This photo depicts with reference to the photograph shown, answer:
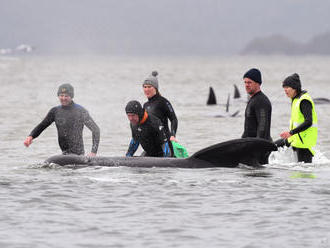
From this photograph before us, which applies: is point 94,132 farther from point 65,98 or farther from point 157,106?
point 157,106

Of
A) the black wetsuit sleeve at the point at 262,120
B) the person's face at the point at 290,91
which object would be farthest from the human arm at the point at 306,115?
the black wetsuit sleeve at the point at 262,120

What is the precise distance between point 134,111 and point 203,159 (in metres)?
1.77

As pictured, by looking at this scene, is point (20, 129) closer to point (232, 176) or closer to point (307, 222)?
point (232, 176)

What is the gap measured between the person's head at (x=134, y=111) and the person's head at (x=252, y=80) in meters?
2.03

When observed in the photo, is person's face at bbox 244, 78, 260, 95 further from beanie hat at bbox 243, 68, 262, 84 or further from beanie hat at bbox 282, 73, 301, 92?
beanie hat at bbox 282, 73, 301, 92

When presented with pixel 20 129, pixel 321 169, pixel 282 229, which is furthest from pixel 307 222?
pixel 20 129

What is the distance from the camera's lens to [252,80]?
14.8 meters

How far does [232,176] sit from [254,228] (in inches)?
154

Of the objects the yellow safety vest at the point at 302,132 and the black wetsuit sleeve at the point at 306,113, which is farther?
the yellow safety vest at the point at 302,132

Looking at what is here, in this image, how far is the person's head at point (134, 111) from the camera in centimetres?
1480

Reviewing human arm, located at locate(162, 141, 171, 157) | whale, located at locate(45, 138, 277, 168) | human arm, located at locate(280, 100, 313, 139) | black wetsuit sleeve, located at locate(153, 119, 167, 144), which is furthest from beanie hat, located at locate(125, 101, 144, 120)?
human arm, located at locate(280, 100, 313, 139)

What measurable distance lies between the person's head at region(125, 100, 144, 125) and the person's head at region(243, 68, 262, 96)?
2028 millimetres

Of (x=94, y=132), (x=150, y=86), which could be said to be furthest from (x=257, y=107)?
(x=94, y=132)

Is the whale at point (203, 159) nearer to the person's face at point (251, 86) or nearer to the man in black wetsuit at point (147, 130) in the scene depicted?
the man in black wetsuit at point (147, 130)
